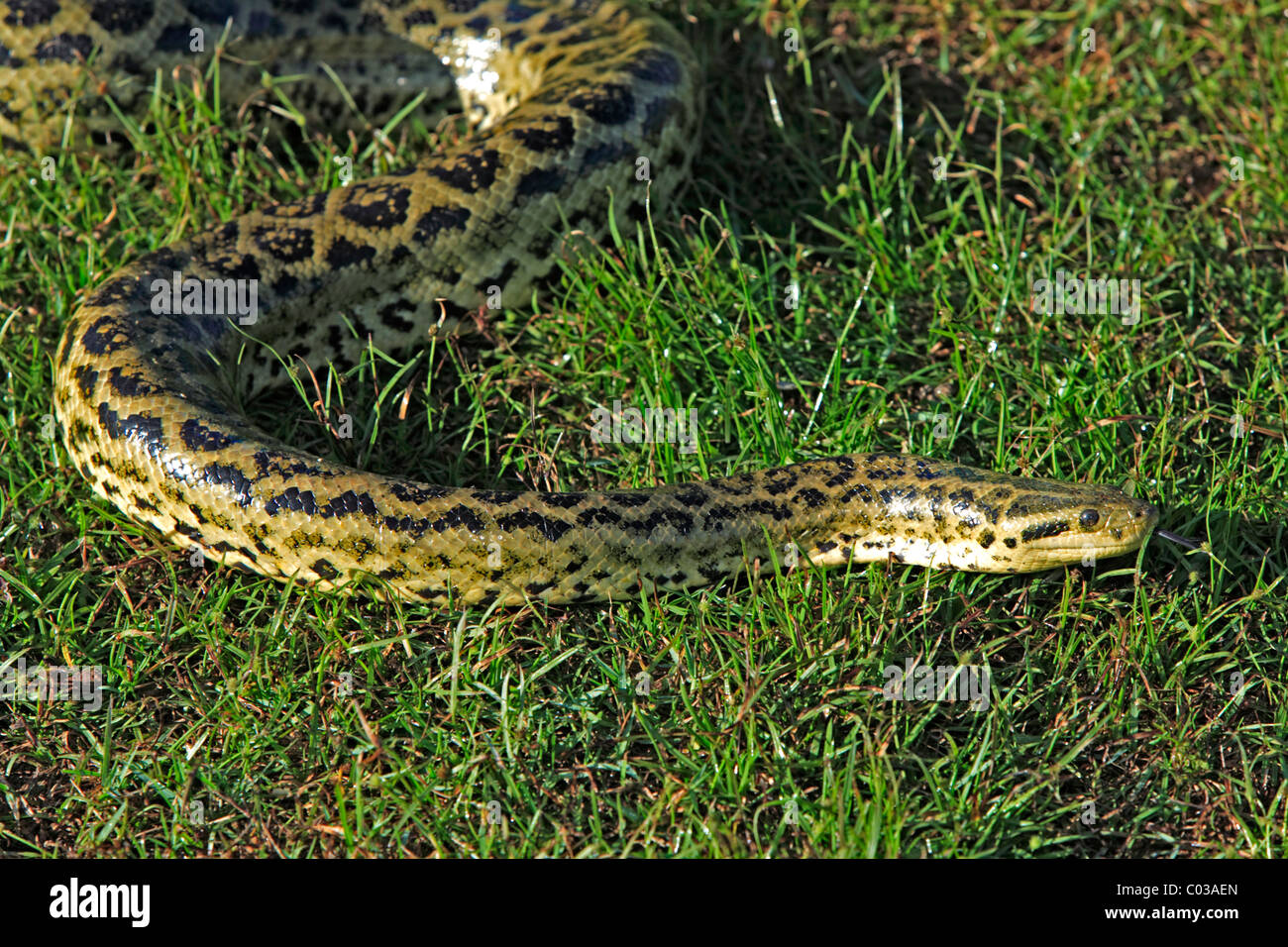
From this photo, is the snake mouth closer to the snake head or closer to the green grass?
the snake head

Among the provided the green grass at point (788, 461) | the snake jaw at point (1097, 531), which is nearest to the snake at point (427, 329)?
the snake jaw at point (1097, 531)

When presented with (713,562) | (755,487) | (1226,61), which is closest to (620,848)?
(713,562)

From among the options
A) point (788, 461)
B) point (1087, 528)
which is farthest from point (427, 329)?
point (1087, 528)

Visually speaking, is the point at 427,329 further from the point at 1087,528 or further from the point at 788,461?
the point at 1087,528

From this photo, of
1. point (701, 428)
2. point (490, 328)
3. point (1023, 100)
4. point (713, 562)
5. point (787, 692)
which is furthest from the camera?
point (1023, 100)

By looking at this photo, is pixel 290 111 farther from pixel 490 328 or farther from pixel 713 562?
pixel 713 562

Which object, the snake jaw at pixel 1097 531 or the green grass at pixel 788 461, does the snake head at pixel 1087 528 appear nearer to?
the snake jaw at pixel 1097 531
